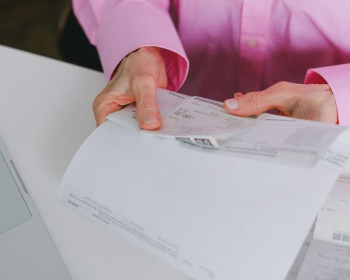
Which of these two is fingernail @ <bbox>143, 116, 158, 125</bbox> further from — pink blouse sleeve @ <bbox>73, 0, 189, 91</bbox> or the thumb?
pink blouse sleeve @ <bbox>73, 0, 189, 91</bbox>

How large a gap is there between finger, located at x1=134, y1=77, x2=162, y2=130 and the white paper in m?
0.02

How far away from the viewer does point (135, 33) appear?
25.3 inches

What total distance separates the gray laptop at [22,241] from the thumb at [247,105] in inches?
10.2

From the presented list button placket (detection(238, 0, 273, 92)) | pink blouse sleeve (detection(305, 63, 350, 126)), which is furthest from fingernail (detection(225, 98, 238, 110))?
button placket (detection(238, 0, 273, 92))

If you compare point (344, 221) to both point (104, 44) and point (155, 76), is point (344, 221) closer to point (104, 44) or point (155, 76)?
point (155, 76)

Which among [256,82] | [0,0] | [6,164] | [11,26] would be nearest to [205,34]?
[256,82]

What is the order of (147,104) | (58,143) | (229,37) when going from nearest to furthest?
(147,104) < (58,143) < (229,37)

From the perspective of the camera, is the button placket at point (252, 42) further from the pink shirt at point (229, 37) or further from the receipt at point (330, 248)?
the receipt at point (330, 248)

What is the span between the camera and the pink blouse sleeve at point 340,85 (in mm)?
526

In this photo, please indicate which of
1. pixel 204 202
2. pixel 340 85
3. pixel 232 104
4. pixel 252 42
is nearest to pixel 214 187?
pixel 204 202

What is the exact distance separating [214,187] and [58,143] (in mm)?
304

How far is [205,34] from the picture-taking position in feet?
2.48

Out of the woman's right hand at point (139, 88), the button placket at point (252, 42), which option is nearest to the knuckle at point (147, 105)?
the woman's right hand at point (139, 88)

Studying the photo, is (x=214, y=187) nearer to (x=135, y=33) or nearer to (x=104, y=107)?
(x=104, y=107)
